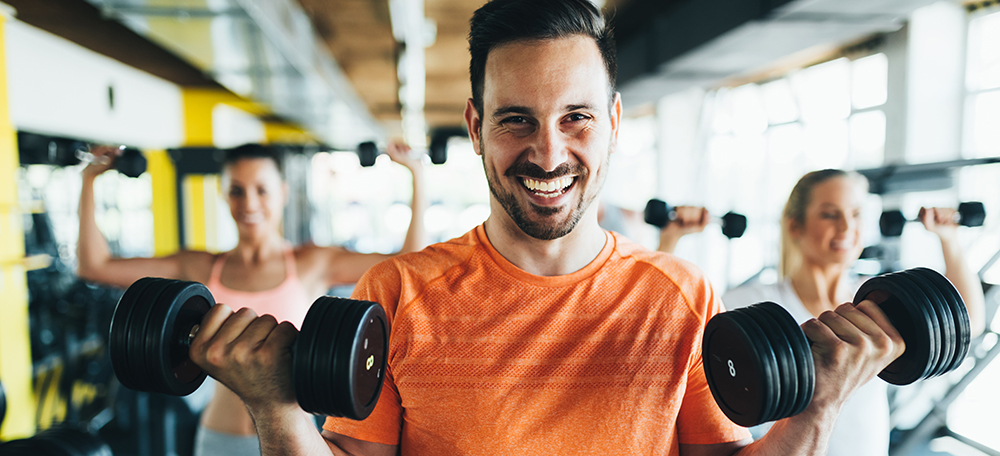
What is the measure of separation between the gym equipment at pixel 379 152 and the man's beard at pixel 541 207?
1.30m

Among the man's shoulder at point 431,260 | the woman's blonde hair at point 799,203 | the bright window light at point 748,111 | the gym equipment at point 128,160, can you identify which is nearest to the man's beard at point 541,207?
the man's shoulder at point 431,260

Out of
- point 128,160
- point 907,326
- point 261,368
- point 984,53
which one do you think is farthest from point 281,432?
point 984,53

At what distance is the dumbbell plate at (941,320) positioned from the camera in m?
0.92

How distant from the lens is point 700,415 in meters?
1.01

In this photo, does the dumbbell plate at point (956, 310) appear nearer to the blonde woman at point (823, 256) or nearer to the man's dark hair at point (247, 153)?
the blonde woman at point (823, 256)

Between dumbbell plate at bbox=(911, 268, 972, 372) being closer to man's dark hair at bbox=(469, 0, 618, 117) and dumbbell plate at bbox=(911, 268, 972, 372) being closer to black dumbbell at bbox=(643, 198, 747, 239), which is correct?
man's dark hair at bbox=(469, 0, 618, 117)

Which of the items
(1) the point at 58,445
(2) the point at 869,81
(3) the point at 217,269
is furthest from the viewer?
(2) the point at 869,81

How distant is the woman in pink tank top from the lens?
6.53ft

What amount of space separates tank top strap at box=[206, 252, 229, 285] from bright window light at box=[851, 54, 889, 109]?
4393 mm

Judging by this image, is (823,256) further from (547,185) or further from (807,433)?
(547,185)

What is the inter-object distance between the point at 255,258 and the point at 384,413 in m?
1.32

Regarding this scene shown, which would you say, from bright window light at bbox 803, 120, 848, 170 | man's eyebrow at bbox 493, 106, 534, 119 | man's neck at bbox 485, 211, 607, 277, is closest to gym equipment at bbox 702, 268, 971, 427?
man's neck at bbox 485, 211, 607, 277

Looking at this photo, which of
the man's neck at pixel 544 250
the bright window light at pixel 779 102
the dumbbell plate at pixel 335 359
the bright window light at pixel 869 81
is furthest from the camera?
the bright window light at pixel 779 102

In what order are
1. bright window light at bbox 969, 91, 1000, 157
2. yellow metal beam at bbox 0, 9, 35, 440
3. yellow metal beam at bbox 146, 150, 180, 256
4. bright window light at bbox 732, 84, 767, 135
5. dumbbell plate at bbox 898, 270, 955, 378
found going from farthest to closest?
1. bright window light at bbox 732, 84, 767, 135
2. yellow metal beam at bbox 146, 150, 180, 256
3. bright window light at bbox 969, 91, 1000, 157
4. yellow metal beam at bbox 0, 9, 35, 440
5. dumbbell plate at bbox 898, 270, 955, 378
